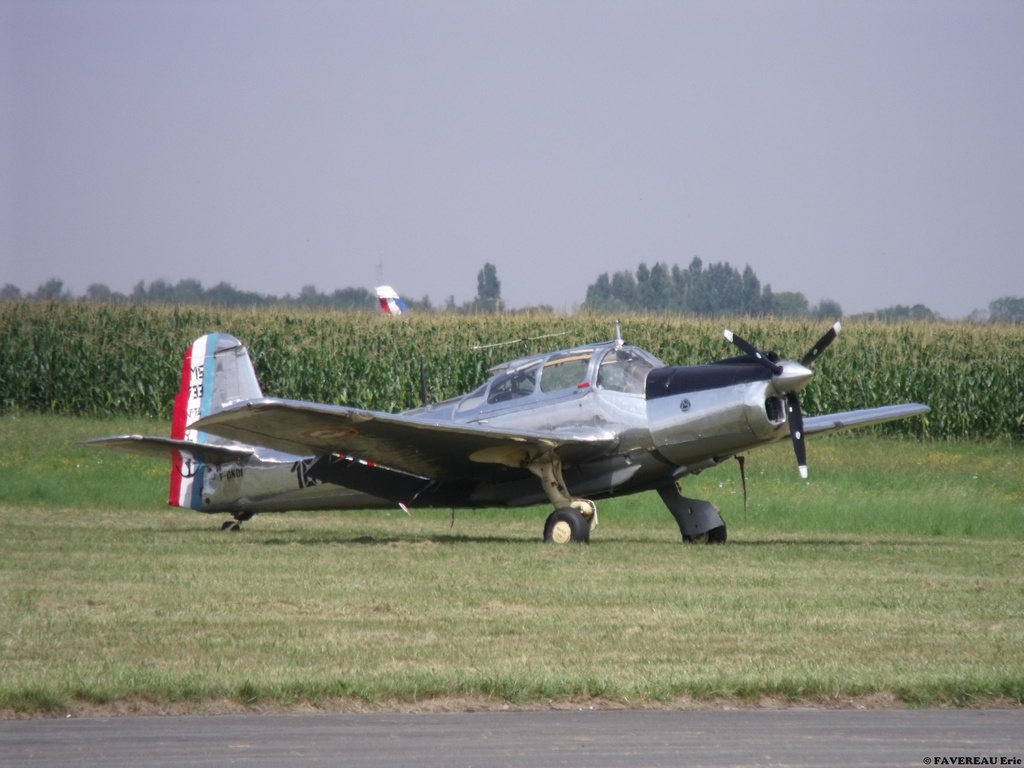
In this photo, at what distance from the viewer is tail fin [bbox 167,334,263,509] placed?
1766 centimetres

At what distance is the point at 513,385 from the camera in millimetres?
16047

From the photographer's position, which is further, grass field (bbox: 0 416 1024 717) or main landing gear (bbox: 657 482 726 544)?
main landing gear (bbox: 657 482 726 544)

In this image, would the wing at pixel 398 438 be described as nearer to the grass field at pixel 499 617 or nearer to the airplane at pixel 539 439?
the airplane at pixel 539 439

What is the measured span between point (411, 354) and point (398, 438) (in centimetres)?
1738


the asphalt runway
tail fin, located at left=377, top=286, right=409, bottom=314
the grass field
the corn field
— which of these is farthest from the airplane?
tail fin, located at left=377, top=286, right=409, bottom=314

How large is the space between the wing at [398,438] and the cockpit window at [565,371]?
67 cm

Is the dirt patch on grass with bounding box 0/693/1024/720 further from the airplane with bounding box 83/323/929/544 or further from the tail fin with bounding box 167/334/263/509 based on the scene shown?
the tail fin with bounding box 167/334/263/509

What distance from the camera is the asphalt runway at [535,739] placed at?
606 cm

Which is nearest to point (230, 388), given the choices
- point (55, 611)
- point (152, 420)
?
point (55, 611)

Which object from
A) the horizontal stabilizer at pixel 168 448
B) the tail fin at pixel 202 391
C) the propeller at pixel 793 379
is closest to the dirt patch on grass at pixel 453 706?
the propeller at pixel 793 379

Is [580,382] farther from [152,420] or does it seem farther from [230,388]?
[152,420]

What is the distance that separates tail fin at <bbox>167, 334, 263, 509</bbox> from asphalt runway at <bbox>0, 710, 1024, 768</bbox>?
11.1 metres

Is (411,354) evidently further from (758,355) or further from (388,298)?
(388,298)

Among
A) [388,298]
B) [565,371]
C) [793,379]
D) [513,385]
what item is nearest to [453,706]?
[793,379]
